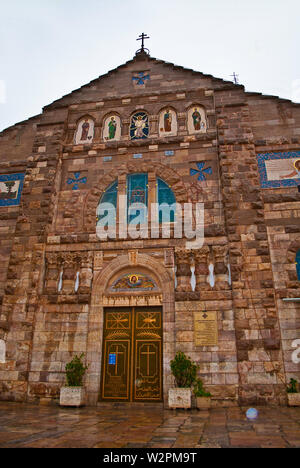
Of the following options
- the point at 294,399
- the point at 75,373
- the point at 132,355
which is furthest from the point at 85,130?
the point at 294,399

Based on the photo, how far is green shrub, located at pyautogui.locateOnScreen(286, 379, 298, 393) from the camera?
31.0 ft

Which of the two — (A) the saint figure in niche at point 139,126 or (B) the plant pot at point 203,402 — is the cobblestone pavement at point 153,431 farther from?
(A) the saint figure in niche at point 139,126

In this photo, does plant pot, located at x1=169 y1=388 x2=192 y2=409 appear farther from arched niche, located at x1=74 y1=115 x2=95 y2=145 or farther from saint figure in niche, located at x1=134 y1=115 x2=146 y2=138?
arched niche, located at x1=74 y1=115 x2=95 y2=145

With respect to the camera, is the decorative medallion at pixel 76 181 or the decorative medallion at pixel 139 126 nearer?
the decorative medallion at pixel 76 181

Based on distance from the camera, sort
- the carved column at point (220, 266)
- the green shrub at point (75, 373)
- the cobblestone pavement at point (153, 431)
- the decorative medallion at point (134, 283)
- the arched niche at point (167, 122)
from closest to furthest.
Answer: the cobblestone pavement at point (153, 431)
the green shrub at point (75, 373)
the carved column at point (220, 266)
the decorative medallion at point (134, 283)
the arched niche at point (167, 122)

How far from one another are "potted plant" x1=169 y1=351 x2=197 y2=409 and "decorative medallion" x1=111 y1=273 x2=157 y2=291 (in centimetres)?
243

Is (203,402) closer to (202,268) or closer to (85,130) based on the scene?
(202,268)

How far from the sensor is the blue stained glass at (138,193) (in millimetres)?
12555

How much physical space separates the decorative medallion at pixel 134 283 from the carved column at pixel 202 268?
1.42 m

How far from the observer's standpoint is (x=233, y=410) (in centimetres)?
893

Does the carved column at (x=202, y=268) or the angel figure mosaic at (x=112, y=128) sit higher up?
the angel figure mosaic at (x=112, y=128)

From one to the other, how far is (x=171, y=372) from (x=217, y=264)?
3489mm

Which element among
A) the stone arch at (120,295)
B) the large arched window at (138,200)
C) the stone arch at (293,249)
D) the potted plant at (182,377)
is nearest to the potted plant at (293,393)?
the potted plant at (182,377)

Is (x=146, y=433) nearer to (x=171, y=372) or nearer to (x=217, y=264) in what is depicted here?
(x=171, y=372)
